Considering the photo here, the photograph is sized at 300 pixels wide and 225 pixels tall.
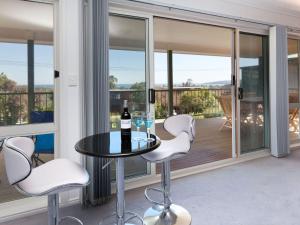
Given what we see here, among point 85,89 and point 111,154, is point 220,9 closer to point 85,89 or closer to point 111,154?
point 85,89

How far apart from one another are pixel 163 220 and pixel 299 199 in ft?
4.91

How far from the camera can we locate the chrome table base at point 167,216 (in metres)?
2.26

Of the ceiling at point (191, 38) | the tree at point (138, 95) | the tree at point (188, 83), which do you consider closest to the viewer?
the tree at point (138, 95)

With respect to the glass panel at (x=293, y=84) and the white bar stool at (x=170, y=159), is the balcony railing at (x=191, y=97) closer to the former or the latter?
the glass panel at (x=293, y=84)

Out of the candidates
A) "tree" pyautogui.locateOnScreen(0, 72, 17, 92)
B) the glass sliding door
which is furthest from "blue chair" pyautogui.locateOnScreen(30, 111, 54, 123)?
"tree" pyautogui.locateOnScreen(0, 72, 17, 92)

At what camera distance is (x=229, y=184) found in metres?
3.16

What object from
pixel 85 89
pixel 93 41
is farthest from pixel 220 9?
pixel 85 89

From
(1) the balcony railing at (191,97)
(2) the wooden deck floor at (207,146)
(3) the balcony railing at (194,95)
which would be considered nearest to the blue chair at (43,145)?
(2) the wooden deck floor at (207,146)

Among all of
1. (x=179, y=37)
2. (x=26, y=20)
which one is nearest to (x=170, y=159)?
(x=26, y=20)

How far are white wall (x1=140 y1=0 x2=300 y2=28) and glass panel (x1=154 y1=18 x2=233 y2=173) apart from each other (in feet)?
5.32

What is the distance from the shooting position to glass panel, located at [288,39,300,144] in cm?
490

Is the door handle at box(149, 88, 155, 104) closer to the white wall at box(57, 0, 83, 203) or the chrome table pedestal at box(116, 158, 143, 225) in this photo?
the white wall at box(57, 0, 83, 203)

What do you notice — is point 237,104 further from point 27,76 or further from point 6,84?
point 6,84

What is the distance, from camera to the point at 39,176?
1.72 meters
